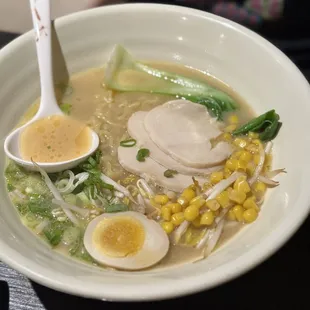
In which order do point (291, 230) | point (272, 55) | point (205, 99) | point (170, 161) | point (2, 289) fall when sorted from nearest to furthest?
point (291, 230) → point (2, 289) → point (170, 161) → point (272, 55) → point (205, 99)

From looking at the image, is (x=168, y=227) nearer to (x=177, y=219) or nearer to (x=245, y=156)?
(x=177, y=219)

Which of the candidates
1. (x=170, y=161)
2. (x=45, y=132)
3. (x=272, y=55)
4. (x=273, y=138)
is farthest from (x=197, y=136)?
(x=45, y=132)

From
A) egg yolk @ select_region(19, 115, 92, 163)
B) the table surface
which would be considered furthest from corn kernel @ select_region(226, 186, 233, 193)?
egg yolk @ select_region(19, 115, 92, 163)

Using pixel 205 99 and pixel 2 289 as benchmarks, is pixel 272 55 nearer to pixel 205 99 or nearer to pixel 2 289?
pixel 205 99

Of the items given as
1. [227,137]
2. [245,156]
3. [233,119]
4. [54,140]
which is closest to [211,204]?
[245,156]

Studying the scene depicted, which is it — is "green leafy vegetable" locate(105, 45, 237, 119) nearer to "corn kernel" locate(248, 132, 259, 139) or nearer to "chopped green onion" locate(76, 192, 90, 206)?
"corn kernel" locate(248, 132, 259, 139)

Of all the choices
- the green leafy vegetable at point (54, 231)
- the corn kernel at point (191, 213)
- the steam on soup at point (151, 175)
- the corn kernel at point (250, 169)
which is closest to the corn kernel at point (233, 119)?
the steam on soup at point (151, 175)

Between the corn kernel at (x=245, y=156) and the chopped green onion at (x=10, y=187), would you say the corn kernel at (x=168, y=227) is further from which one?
the chopped green onion at (x=10, y=187)
